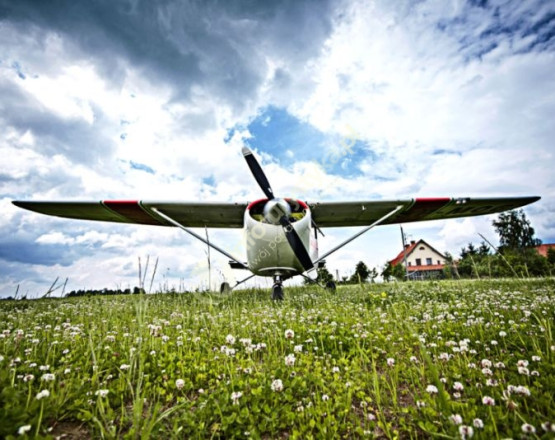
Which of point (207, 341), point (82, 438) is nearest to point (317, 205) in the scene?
point (207, 341)

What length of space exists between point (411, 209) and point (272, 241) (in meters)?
7.30

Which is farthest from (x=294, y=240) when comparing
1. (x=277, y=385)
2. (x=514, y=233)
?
(x=514, y=233)

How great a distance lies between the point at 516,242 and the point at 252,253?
57065 millimetres

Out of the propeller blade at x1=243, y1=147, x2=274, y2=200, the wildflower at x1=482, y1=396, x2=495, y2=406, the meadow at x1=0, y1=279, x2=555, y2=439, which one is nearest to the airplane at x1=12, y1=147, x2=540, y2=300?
the propeller blade at x1=243, y1=147, x2=274, y2=200

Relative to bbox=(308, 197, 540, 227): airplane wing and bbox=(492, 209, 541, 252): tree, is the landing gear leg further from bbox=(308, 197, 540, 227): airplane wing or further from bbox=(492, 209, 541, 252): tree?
bbox=(492, 209, 541, 252): tree

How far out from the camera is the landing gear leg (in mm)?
8133

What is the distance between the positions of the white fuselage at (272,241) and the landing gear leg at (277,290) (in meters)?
0.20

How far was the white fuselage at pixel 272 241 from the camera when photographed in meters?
8.51

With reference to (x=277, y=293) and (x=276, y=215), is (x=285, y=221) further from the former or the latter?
(x=277, y=293)

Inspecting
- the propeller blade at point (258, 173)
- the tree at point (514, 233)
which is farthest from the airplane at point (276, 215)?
the tree at point (514, 233)

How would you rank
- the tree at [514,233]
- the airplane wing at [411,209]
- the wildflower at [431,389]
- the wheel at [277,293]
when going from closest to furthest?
the wildflower at [431,389], the wheel at [277,293], the airplane wing at [411,209], the tree at [514,233]

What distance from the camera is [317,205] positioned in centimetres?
1128

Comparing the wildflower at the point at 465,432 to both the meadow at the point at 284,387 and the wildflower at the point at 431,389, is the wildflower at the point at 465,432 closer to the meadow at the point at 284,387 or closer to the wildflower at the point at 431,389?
the meadow at the point at 284,387

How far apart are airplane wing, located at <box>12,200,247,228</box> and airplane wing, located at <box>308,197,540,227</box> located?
11.7 feet
